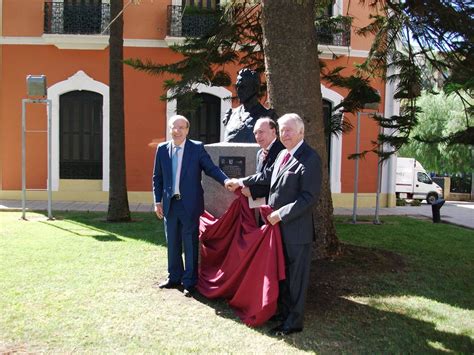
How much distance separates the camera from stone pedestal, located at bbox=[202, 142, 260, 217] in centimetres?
528

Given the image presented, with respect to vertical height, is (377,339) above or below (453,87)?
below

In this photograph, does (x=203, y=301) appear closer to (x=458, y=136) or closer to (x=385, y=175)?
(x=458, y=136)

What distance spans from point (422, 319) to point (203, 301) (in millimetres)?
2087

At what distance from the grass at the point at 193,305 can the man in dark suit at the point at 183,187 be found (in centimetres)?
51

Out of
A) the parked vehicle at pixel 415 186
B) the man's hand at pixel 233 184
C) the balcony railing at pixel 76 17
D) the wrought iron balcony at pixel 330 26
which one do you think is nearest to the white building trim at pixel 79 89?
the balcony railing at pixel 76 17

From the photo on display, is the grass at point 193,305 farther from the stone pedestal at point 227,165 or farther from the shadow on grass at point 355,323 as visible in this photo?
the stone pedestal at point 227,165

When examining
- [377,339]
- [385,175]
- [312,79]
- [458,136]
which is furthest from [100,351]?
[385,175]

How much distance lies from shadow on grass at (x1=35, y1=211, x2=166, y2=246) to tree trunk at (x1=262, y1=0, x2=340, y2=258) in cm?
313

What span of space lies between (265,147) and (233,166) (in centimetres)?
85

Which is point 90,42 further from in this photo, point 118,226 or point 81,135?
point 118,226

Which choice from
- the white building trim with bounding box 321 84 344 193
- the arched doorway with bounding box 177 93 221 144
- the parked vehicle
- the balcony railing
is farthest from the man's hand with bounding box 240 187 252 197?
the parked vehicle

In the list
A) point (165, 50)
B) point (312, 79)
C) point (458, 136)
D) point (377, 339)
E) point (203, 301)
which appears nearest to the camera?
point (377, 339)

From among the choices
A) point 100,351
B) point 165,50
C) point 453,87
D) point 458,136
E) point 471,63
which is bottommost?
→ point 100,351

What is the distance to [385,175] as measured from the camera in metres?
15.6
